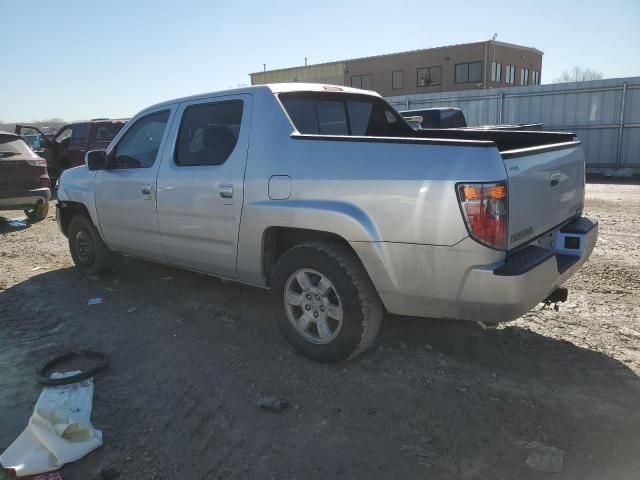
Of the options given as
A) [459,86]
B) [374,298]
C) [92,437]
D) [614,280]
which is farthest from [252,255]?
[459,86]

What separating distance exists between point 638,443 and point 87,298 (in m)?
4.87

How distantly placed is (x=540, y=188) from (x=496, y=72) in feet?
131

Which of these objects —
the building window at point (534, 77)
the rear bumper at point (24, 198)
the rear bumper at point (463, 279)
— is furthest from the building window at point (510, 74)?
the rear bumper at point (463, 279)

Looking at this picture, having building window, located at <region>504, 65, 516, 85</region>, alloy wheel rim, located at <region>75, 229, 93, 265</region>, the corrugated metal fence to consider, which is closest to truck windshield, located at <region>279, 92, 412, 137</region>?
alloy wheel rim, located at <region>75, 229, 93, 265</region>

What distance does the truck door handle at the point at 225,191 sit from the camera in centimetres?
392

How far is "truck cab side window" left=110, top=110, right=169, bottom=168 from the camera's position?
15.9ft

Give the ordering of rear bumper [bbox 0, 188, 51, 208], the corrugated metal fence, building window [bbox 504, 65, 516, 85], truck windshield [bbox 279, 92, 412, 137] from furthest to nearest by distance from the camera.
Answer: building window [bbox 504, 65, 516, 85]
the corrugated metal fence
rear bumper [bbox 0, 188, 51, 208]
truck windshield [bbox 279, 92, 412, 137]

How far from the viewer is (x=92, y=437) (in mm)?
2859

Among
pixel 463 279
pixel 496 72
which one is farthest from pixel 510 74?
pixel 463 279

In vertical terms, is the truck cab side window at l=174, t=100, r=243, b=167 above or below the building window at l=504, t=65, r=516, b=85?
below

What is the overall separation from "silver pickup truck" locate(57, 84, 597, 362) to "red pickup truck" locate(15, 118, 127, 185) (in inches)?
361

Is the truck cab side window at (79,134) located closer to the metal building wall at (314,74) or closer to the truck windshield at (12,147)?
the truck windshield at (12,147)

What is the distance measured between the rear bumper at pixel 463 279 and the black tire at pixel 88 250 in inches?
145

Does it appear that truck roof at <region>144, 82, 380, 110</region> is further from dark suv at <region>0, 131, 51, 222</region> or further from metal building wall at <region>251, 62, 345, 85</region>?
metal building wall at <region>251, 62, 345, 85</region>
